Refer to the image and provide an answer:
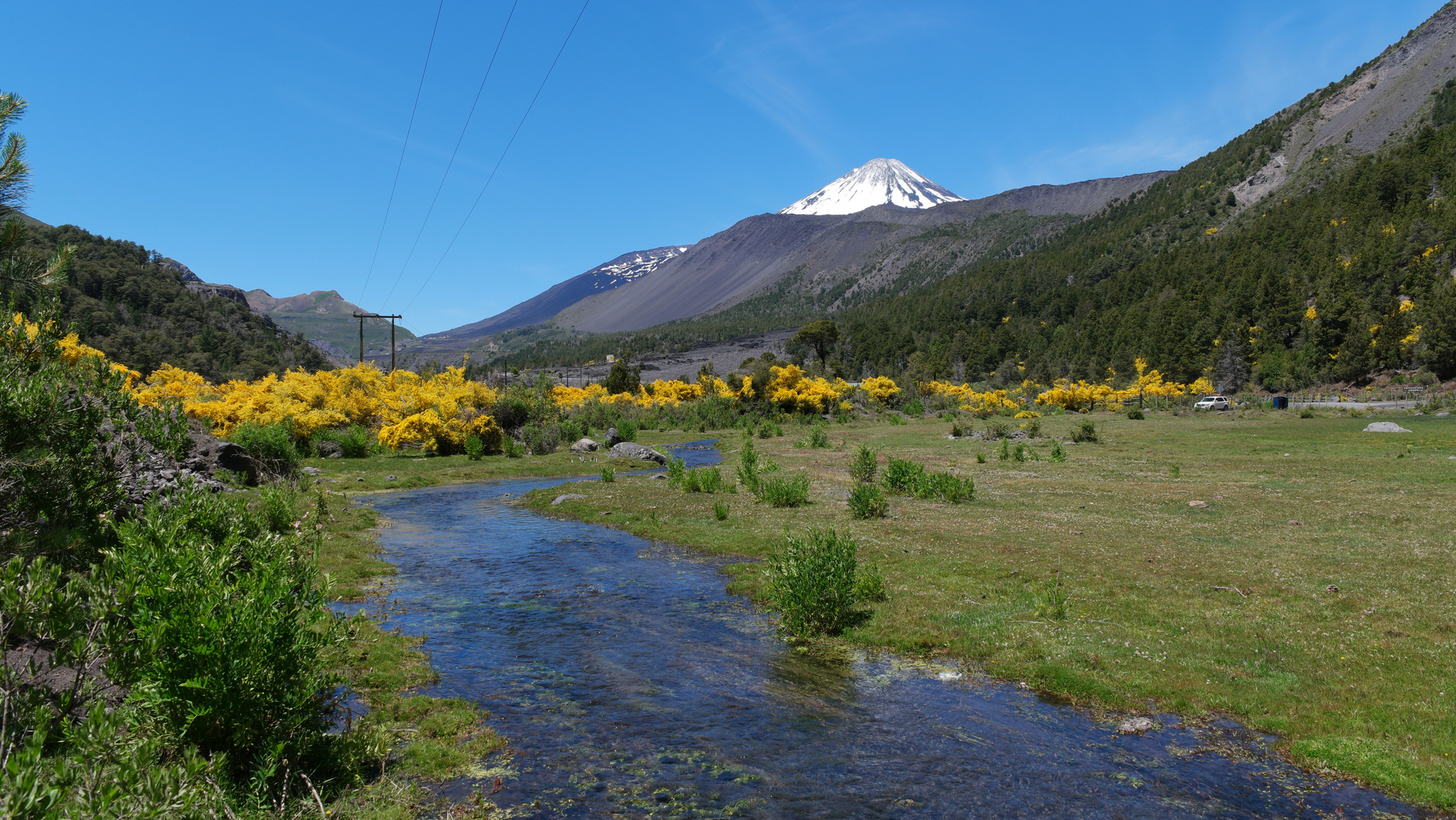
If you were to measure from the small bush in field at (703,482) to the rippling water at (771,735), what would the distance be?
12531 millimetres

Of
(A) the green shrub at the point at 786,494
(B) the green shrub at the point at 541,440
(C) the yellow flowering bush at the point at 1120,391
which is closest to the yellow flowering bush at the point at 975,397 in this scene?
(C) the yellow flowering bush at the point at 1120,391

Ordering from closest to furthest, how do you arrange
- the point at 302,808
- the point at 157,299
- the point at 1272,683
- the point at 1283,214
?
1. the point at 302,808
2. the point at 1272,683
3. the point at 157,299
4. the point at 1283,214

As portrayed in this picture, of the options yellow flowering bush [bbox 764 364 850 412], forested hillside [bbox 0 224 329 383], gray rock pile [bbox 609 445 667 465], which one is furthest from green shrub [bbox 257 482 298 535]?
forested hillside [bbox 0 224 329 383]

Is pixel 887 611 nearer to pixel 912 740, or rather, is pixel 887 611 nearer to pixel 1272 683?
pixel 912 740

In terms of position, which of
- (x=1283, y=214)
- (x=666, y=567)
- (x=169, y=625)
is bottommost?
(x=666, y=567)

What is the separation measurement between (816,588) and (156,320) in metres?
111

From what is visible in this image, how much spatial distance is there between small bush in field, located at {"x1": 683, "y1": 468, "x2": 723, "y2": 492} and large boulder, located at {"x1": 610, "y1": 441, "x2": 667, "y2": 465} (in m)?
11.9

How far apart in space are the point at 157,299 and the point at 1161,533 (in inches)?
4734

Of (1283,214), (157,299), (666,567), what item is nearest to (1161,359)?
(1283,214)

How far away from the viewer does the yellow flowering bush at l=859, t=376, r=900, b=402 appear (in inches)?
3091

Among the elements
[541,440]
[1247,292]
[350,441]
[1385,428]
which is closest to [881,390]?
[1385,428]

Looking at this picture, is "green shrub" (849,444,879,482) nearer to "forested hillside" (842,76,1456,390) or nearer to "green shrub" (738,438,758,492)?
"green shrub" (738,438,758,492)

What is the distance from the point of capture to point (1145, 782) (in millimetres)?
7496

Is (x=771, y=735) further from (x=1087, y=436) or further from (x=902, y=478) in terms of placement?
(x=1087, y=436)
